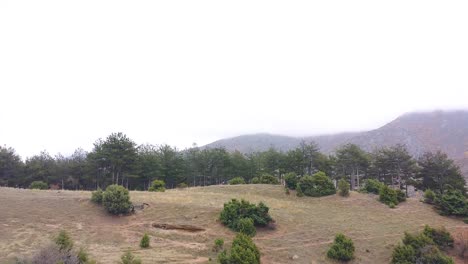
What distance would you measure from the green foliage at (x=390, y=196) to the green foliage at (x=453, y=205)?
12.1 ft

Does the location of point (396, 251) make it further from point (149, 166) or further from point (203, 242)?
point (149, 166)

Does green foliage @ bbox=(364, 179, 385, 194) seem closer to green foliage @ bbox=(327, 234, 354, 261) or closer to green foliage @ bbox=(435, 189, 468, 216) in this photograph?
green foliage @ bbox=(435, 189, 468, 216)

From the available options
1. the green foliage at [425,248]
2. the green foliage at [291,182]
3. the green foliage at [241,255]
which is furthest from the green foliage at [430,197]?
the green foliage at [241,255]

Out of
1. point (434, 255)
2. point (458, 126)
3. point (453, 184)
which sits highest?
point (458, 126)

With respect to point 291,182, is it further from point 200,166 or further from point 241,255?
point 200,166

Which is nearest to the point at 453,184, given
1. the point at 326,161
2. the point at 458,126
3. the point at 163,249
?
the point at 326,161

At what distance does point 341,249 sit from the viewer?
24156 mm

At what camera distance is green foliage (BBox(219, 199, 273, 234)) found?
29125mm

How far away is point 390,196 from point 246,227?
18544 mm

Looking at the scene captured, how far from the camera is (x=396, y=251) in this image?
2394 cm

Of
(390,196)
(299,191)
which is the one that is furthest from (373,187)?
(299,191)

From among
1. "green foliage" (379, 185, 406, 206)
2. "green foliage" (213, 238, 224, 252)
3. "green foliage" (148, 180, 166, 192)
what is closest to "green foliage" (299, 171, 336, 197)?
"green foliage" (379, 185, 406, 206)

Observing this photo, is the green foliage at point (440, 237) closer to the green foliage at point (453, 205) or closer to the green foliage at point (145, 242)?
the green foliage at point (453, 205)

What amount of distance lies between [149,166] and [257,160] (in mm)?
20138
